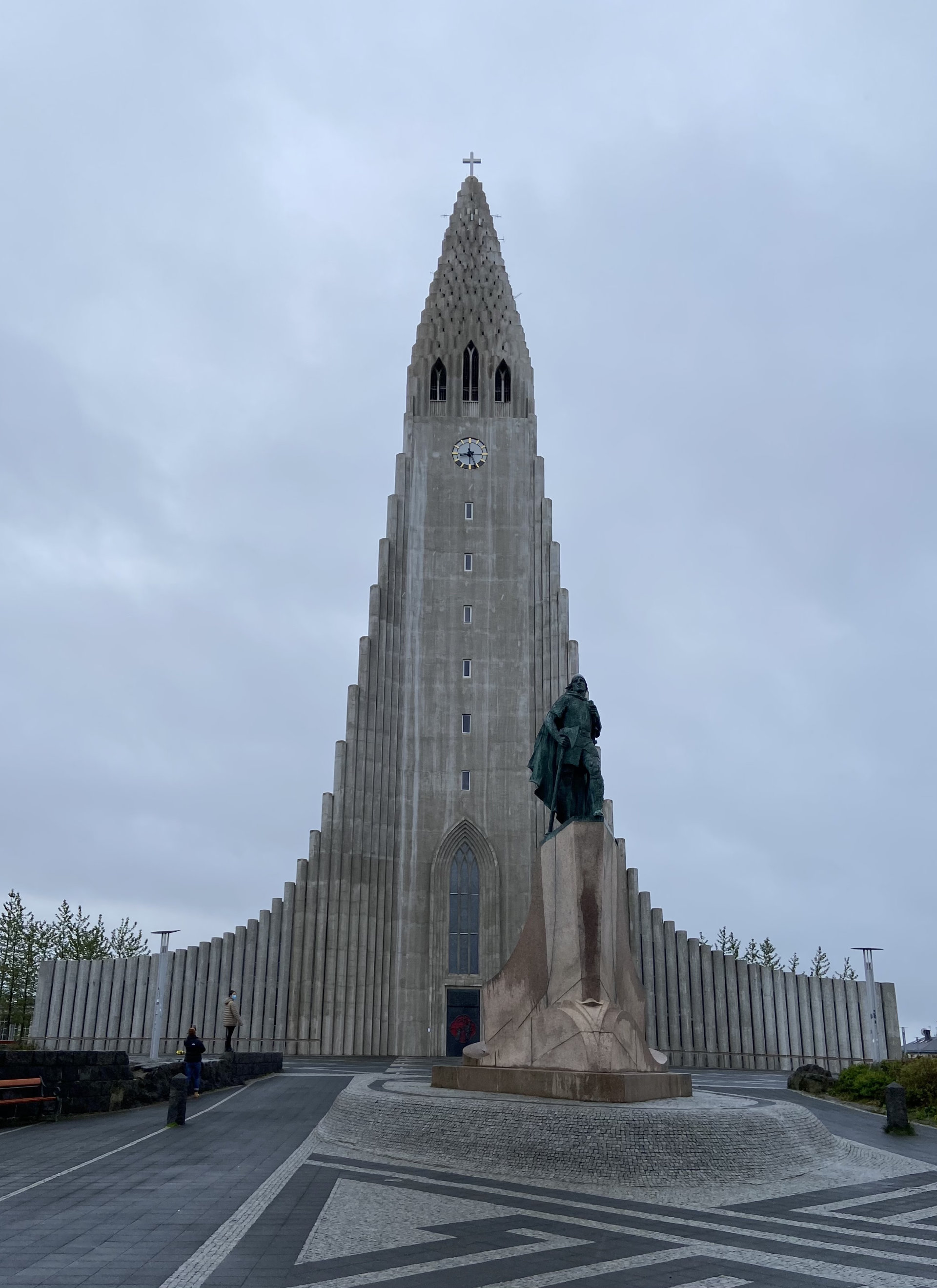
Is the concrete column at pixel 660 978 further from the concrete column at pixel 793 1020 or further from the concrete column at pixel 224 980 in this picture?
the concrete column at pixel 224 980

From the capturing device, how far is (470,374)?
143 feet

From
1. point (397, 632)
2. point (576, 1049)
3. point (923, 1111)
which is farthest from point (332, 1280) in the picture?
point (397, 632)

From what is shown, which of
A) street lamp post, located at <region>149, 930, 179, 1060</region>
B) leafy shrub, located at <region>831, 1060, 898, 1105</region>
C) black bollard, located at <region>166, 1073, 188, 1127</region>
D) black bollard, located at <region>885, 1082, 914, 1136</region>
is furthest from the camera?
street lamp post, located at <region>149, 930, 179, 1060</region>

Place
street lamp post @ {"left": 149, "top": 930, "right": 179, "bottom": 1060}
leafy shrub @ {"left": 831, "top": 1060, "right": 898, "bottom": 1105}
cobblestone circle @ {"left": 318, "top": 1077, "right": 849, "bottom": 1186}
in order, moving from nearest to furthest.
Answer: cobblestone circle @ {"left": 318, "top": 1077, "right": 849, "bottom": 1186} < leafy shrub @ {"left": 831, "top": 1060, "right": 898, "bottom": 1105} < street lamp post @ {"left": 149, "top": 930, "right": 179, "bottom": 1060}

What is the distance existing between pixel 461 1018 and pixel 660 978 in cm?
703

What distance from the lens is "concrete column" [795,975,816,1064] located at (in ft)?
113

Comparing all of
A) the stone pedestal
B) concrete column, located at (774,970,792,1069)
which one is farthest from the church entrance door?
the stone pedestal

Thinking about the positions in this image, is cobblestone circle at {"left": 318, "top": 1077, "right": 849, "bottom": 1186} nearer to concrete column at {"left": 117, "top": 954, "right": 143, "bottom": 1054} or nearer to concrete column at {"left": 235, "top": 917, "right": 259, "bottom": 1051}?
concrete column at {"left": 235, "top": 917, "right": 259, "bottom": 1051}

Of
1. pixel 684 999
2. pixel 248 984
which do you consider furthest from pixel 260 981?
pixel 684 999

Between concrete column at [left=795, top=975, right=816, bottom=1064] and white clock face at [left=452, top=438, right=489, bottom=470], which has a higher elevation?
white clock face at [left=452, top=438, right=489, bottom=470]

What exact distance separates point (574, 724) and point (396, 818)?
2304cm

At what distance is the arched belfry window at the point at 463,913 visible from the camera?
3616 cm

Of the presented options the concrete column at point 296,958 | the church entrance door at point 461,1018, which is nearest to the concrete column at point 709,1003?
the church entrance door at point 461,1018

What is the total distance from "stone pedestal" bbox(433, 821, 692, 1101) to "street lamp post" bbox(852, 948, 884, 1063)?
20.3 metres
